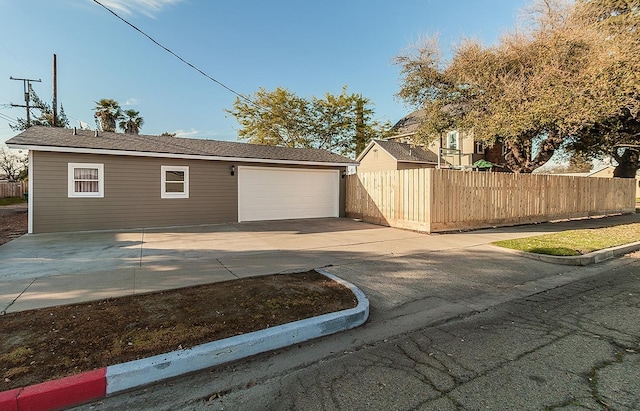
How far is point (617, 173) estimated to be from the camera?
1967cm

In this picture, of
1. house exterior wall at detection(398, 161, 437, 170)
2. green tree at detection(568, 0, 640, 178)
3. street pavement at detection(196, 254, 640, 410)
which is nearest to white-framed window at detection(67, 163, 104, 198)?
street pavement at detection(196, 254, 640, 410)

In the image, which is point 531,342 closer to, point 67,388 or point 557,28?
point 67,388

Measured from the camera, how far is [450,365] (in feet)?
8.73

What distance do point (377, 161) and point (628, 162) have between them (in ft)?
50.1

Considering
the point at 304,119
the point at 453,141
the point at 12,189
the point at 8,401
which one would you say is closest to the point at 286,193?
the point at 8,401

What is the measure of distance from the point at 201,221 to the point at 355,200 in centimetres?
655

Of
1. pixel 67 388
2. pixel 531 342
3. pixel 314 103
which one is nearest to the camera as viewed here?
pixel 67 388

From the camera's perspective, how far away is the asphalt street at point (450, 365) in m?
2.20

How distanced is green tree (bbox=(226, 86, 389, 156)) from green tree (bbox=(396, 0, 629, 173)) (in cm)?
1441

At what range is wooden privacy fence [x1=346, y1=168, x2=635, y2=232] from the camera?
1016cm

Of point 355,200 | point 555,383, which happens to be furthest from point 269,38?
point 555,383

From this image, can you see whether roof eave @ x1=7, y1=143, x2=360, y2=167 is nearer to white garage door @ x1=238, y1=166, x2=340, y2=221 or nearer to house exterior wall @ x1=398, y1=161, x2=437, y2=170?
white garage door @ x1=238, y1=166, x2=340, y2=221

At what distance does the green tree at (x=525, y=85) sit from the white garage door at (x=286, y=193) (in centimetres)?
654

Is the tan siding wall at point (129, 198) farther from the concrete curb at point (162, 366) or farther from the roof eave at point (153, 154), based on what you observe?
the concrete curb at point (162, 366)
